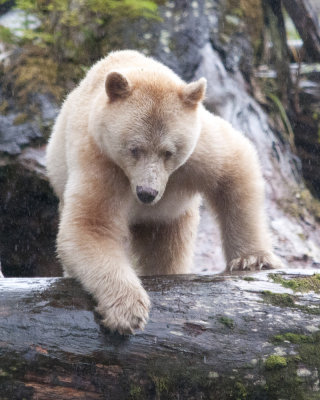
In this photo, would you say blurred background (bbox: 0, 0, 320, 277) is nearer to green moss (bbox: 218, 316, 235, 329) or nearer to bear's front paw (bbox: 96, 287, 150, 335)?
A: bear's front paw (bbox: 96, 287, 150, 335)

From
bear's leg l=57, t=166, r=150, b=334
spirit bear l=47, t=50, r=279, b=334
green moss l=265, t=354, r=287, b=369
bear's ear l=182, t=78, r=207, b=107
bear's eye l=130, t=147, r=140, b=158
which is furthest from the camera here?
bear's ear l=182, t=78, r=207, b=107

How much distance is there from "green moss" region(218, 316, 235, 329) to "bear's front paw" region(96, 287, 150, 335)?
0.53 metres

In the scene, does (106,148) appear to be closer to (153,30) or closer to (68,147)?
(68,147)

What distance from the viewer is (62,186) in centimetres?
622

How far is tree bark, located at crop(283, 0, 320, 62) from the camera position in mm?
10352

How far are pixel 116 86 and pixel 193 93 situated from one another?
663 mm

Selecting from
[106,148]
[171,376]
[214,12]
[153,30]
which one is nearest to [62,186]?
[106,148]

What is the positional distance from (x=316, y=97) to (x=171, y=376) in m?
8.29

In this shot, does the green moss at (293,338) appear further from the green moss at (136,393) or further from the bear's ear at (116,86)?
the bear's ear at (116,86)

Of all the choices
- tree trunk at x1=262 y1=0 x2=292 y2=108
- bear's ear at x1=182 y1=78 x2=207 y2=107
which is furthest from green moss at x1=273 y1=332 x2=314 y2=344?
tree trunk at x1=262 y1=0 x2=292 y2=108

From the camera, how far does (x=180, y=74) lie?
9141mm

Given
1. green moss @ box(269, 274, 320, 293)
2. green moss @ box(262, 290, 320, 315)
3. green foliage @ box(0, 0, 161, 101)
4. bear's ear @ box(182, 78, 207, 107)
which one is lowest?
green moss @ box(262, 290, 320, 315)

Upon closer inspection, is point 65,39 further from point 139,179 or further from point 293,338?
point 293,338

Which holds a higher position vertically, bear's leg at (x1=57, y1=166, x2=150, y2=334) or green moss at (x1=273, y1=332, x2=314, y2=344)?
bear's leg at (x1=57, y1=166, x2=150, y2=334)
